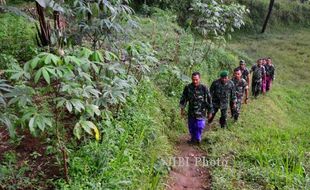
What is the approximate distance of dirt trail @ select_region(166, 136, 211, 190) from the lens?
19.6 feet

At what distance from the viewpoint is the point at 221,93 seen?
328 inches

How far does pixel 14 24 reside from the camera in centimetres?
945

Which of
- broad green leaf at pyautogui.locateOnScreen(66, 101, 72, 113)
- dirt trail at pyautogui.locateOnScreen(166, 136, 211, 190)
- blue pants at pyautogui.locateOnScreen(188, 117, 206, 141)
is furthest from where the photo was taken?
blue pants at pyautogui.locateOnScreen(188, 117, 206, 141)

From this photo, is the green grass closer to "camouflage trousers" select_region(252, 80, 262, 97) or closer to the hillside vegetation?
the hillside vegetation

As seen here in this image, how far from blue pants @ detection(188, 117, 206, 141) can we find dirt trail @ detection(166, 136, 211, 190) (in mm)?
211

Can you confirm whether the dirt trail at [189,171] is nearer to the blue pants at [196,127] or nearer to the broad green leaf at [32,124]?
the blue pants at [196,127]

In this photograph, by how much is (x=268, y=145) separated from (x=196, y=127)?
150cm

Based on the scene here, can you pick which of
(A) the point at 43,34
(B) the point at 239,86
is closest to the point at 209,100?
(B) the point at 239,86

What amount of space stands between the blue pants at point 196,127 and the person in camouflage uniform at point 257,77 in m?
5.50

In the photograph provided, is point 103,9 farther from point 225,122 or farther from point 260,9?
point 260,9

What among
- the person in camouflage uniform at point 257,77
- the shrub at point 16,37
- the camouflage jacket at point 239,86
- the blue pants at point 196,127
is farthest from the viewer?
the person in camouflage uniform at point 257,77

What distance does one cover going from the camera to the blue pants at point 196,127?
7457 millimetres

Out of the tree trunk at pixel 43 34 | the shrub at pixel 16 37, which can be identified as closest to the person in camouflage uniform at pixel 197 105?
the tree trunk at pixel 43 34

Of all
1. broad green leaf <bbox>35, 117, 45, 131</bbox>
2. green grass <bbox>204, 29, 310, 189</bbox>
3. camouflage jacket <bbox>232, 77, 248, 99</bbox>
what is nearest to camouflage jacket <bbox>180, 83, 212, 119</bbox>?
green grass <bbox>204, 29, 310, 189</bbox>
